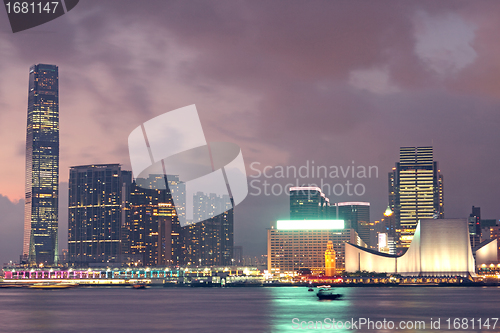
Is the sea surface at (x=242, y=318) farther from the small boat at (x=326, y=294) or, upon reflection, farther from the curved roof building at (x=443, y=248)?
the curved roof building at (x=443, y=248)

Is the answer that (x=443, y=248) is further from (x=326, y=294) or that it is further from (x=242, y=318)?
(x=242, y=318)

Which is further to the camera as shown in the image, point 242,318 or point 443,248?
point 443,248

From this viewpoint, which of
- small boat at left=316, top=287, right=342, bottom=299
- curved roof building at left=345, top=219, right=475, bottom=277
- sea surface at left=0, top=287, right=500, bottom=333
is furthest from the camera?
curved roof building at left=345, top=219, right=475, bottom=277

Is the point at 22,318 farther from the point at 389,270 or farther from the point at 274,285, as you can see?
A: the point at 389,270

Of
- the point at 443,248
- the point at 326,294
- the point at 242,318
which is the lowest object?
the point at 326,294

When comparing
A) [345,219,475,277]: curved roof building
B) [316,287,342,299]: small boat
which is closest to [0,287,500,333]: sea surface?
[316,287,342,299]: small boat

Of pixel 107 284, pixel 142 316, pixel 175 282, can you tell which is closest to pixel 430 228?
pixel 175 282

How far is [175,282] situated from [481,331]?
473 ft

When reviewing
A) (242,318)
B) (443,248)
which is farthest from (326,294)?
(443,248)

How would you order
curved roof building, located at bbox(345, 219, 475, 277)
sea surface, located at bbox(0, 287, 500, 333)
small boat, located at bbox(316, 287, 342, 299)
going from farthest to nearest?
1. curved roof building, located at bbox(345, 219, 475, 277)
2. small boat, located at bbox(316, 287, 342, 299)
3. sea surface, located at bbox(0, 287, 500, 333)

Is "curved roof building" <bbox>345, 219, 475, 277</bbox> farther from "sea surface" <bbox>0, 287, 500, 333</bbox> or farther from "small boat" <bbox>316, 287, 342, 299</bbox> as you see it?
"sea surface" <bbox>0, 287, 500, 333</bbox>

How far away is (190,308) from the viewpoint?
89.4 m

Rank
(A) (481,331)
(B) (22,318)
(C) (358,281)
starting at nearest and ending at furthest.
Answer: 1. (A) (481,331)
2. (B) (22,318)
3. (C) (358,281)

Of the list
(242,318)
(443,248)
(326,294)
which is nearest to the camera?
(242,318)
